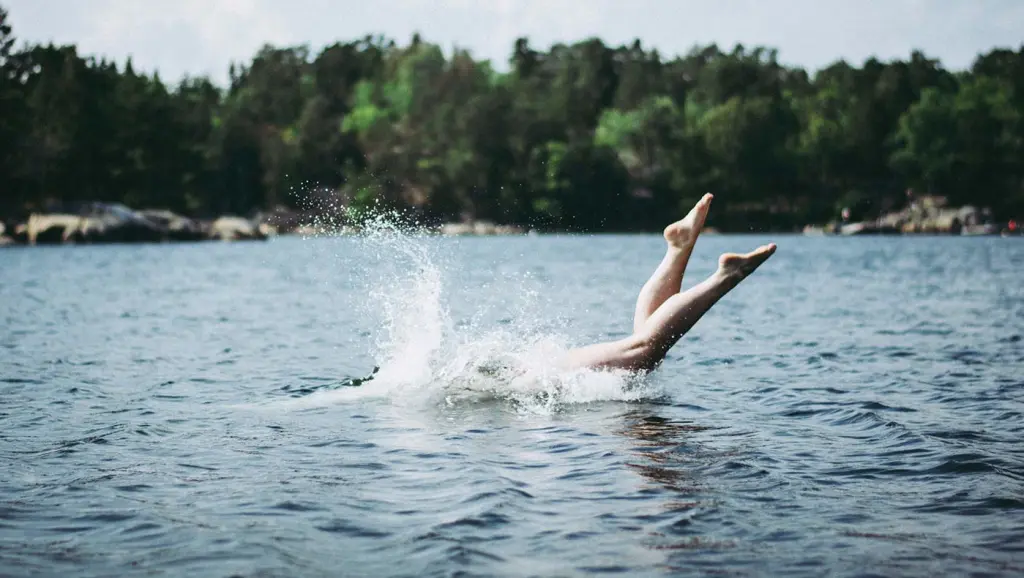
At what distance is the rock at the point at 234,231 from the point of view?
94.3 meters

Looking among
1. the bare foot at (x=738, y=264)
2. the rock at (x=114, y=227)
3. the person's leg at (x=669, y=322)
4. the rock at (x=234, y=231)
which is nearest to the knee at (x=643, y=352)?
the person's leg at (x=669, y=322)

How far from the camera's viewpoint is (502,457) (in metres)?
9.66

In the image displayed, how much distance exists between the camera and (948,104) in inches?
5123

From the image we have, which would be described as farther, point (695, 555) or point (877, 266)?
point (877, 266)

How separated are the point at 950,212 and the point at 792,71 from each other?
67307mm

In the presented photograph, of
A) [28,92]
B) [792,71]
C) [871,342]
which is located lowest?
[871,342]

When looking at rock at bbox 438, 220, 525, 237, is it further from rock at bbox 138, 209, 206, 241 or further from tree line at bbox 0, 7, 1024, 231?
rock at bbox 138, 209, 206, 241

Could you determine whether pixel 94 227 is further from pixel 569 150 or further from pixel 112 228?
pixel 569 150

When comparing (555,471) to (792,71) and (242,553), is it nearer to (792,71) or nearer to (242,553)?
(242,553)

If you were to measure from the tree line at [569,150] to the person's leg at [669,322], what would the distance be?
298 ft

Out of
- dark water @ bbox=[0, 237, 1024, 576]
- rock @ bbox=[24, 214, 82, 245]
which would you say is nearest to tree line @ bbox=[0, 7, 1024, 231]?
rock @ bbox=[24, 214, 82, 245]

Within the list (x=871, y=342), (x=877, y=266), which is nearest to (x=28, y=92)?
(x=877, y=266)

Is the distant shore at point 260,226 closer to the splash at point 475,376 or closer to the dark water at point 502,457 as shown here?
the dark water at point 502,457

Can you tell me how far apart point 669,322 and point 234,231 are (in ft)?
290
